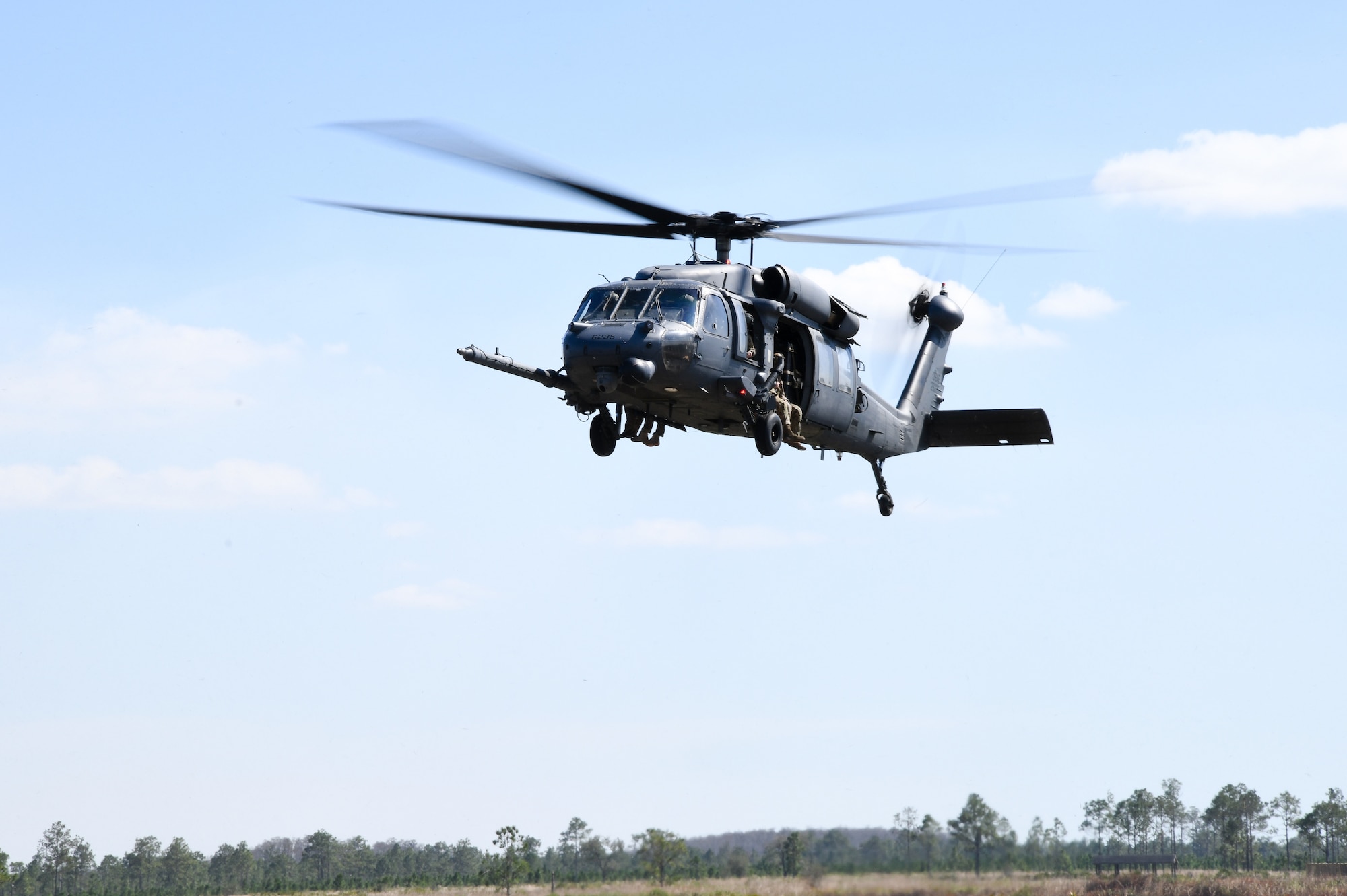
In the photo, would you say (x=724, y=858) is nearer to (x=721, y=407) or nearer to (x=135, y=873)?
(x=721, y=407)

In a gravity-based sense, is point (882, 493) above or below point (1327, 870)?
above

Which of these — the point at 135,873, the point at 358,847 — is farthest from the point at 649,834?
the point at 135,873

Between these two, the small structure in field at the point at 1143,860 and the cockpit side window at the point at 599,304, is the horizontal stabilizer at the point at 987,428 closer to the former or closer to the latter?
the cockpit side window at the point at 599,304

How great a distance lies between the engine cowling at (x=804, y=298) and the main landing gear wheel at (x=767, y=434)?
2034 millimetres

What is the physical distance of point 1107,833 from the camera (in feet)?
164

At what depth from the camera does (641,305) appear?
20.5m

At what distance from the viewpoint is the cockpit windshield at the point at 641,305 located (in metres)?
20.3

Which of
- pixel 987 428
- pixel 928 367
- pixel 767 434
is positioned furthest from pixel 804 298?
pixel 928 367

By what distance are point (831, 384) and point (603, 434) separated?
14.2 ft

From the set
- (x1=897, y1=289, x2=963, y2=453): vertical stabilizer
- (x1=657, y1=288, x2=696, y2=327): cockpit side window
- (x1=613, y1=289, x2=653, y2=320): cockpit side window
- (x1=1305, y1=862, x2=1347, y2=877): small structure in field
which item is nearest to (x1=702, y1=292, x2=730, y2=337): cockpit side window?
(x1=657, y1=288, x2=696, y2=327): cockpit side window

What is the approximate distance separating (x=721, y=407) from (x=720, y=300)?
1637mm

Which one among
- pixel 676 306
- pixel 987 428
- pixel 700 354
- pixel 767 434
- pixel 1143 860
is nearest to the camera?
pixel 700 354

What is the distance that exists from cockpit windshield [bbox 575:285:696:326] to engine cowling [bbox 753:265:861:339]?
221cm

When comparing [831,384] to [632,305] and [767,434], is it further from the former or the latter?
[632,305]
